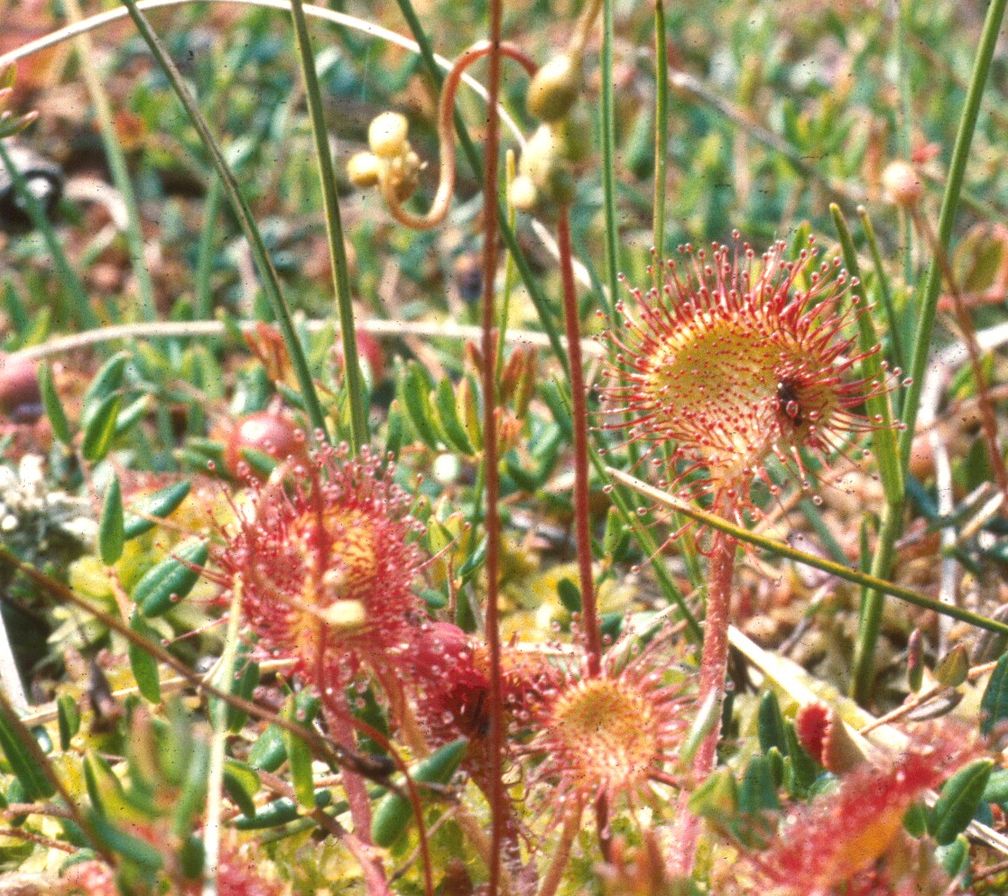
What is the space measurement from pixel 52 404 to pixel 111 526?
36 centimetres

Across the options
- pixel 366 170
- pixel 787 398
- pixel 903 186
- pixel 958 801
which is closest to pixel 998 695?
pixel 958 801

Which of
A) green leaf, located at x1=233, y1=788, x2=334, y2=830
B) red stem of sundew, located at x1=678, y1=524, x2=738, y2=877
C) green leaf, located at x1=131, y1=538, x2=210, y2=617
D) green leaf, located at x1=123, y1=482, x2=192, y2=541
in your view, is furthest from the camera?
green leaf, located at x1=123, y1=482, x2=192, y2=541

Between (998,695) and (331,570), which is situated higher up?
(331,570)

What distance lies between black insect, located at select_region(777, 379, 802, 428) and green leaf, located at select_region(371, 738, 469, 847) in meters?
0.37

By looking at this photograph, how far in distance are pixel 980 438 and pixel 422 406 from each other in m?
0.69

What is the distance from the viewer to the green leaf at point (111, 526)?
3.83 feet

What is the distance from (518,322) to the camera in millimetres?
2057

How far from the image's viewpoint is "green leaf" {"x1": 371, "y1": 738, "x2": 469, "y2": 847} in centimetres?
88

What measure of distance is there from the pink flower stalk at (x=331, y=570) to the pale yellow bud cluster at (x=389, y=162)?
208 mm

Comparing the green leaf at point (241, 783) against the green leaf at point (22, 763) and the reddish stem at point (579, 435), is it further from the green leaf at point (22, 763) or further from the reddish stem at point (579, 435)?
the reddish stem at point (579, 435)

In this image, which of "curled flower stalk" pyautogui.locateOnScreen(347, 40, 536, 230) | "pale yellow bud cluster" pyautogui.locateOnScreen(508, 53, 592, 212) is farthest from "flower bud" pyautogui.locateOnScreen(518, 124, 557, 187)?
"curled flower stalk" pyautogui.locateOnScreen(347, 40, 536, 230)

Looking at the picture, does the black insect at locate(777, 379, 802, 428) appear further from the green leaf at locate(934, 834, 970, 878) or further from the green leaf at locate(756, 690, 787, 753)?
the green leaf at locate(934, 834, 970, 878)

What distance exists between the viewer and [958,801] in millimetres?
903

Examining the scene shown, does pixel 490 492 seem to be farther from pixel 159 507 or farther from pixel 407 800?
pixel 159 507
